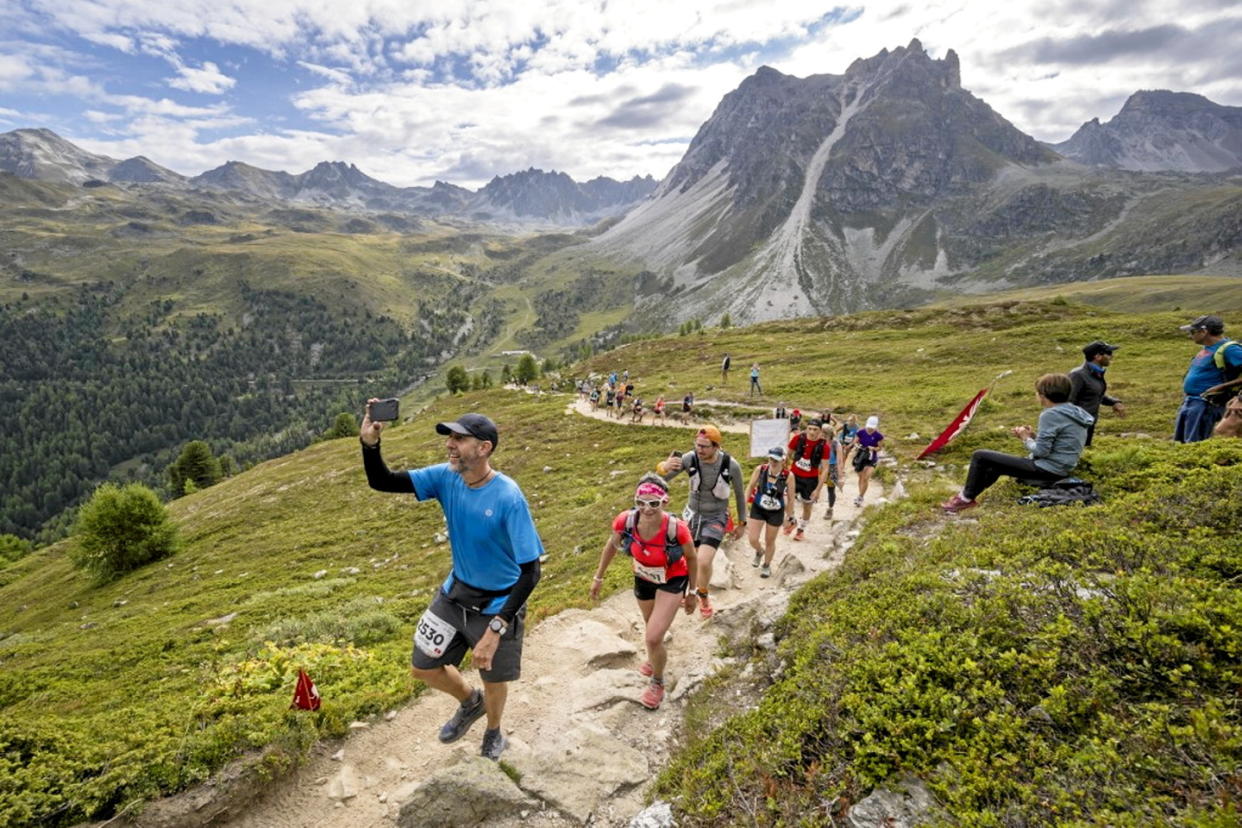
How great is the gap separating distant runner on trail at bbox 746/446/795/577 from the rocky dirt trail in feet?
7.38

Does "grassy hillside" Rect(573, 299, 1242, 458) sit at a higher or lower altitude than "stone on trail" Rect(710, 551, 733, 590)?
higher

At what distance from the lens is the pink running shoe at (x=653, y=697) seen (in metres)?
8.09

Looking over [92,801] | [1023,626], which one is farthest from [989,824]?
[92,801]

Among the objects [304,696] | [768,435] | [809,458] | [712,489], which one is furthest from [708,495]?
[304,696]

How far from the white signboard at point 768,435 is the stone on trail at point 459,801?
9.18 m

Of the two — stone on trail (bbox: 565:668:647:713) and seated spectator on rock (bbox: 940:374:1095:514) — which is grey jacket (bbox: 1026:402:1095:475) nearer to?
seated spectator on rock (bbox: 940:374:1095:514)

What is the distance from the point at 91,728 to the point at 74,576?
43654mm

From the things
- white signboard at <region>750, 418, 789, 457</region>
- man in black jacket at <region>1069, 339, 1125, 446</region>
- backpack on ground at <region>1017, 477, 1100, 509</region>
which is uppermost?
man in black jacket at <region>1069, 339, 1125, 446</region>

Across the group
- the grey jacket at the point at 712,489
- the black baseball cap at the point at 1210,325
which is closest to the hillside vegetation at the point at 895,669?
the grey jacket at the point at 712,489

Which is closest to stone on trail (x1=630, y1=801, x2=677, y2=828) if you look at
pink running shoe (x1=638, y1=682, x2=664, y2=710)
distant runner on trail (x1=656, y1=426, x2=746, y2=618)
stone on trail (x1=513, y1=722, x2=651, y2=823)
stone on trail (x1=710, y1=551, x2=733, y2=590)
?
stone on trail (x1=513, y1=722, x2=651, y2=823)

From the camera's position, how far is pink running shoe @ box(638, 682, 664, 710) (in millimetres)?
8094

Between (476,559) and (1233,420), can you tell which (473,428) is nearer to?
(476,559)

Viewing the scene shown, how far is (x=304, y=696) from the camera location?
7.73 m

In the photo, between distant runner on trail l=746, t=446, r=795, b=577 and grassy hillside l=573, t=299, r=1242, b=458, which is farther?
grassy hillside l=573, t=299, r=1242, b=458
